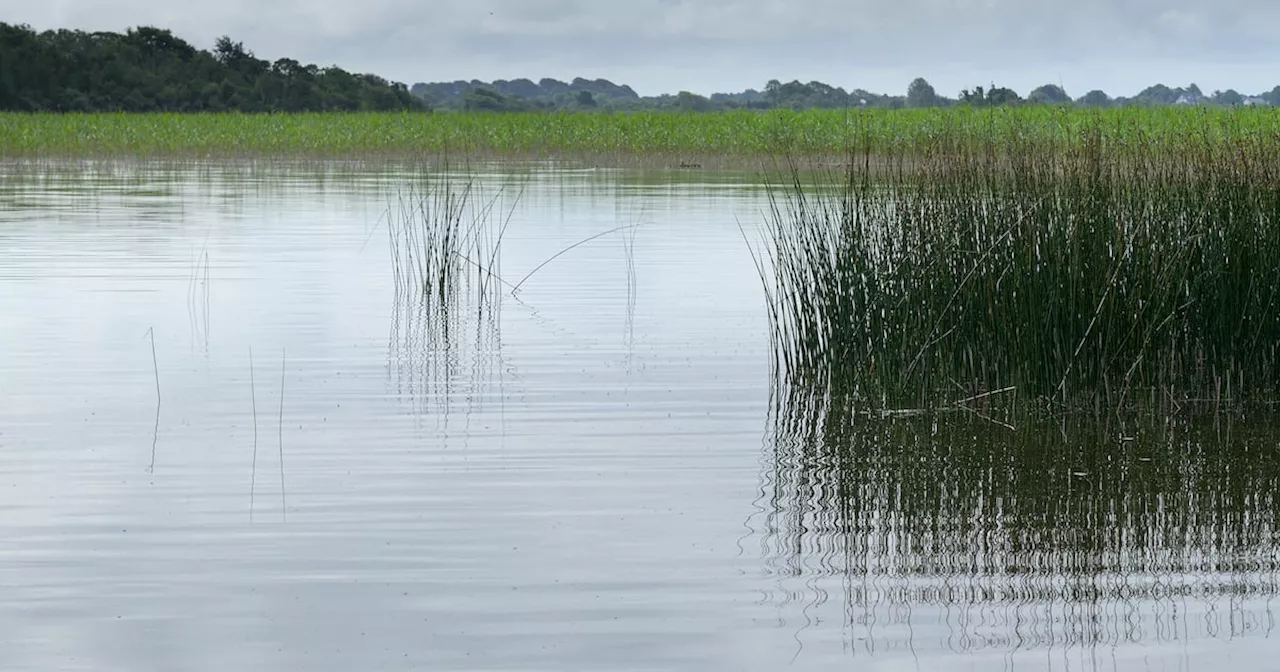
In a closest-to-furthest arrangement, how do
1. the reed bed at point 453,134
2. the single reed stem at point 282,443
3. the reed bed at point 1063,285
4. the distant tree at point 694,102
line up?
the single reed stem at point 282,443 → the reed bed at point 1063,285 → the reed bed at point 453,134 → the distant tree at point 694,102

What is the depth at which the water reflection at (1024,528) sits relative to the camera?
4508 mm

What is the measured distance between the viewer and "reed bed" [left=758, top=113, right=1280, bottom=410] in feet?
24.8

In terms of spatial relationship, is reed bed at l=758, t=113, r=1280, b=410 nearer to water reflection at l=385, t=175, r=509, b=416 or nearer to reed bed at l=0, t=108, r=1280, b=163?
water reflection at l=385, t=175, r=509, b=416

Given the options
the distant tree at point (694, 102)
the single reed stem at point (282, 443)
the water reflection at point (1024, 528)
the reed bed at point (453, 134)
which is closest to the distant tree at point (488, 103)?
the distant tree at point (694, 102)

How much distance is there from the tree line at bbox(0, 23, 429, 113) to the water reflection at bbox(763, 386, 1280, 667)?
163ft

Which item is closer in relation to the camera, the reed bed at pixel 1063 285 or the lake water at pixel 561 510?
the lake water at pixel 561 510

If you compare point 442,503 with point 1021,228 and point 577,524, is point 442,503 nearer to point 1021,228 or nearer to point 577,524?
point 577,524

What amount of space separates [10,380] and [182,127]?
1320 inches

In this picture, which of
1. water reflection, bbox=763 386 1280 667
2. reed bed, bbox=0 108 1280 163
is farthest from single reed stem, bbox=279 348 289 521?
reed bed, bbox=0 108 1280 163

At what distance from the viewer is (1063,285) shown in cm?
754

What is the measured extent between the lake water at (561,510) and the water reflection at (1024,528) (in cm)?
2

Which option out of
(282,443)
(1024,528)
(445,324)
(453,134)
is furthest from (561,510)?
(453,134)

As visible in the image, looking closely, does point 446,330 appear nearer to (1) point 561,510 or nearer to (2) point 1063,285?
(2) point 1063,285

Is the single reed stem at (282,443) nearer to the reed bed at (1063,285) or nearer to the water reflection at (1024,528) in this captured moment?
the water reflection at (1024,528)
